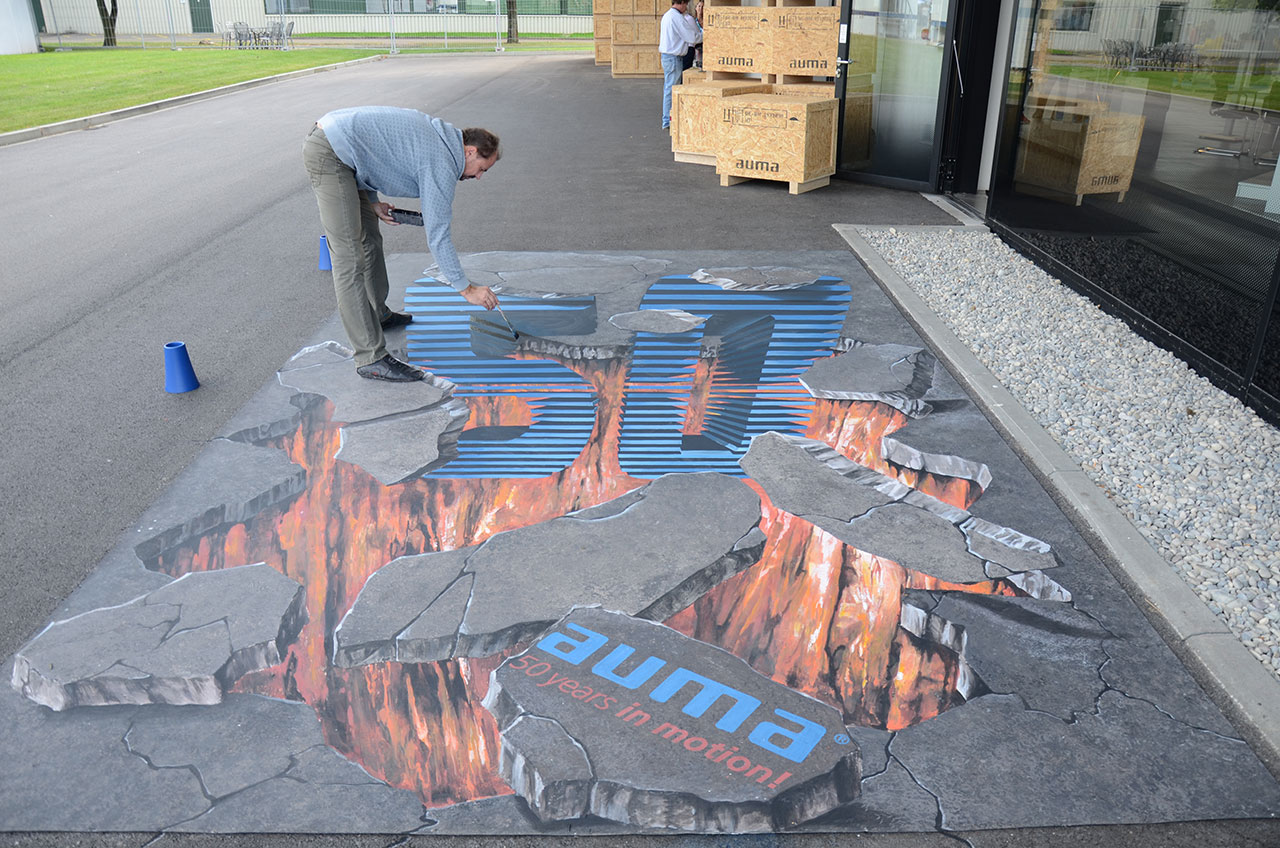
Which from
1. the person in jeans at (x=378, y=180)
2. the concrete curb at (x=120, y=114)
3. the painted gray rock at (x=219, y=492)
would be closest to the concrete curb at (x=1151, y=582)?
the person in jeans at (x=378, y=180)

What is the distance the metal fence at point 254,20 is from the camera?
42.2m

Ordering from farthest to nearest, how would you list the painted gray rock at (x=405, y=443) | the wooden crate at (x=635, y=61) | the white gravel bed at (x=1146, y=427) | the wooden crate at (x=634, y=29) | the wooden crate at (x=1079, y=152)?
the wooden crate at (x=635, y=61) < the wooden crate at (x=634, y=29) < the wooden crate at (x=1079, y=152) < the painted gray rock at (x=405, y=443) < the white gravel bed at (x=1146, y=427)

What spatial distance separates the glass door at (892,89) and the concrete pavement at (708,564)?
3619 mm

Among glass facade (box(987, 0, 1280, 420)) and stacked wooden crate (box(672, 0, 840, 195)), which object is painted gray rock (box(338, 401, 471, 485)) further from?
stacked wooden crate (box(672, 0, 840, 195))

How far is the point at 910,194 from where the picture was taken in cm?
1020

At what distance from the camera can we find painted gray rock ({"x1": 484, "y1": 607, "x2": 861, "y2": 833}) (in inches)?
96.7

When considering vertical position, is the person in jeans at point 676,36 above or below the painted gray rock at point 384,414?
above

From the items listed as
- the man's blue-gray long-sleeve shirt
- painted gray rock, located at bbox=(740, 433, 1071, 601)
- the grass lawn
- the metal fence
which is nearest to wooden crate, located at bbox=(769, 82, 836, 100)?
the man's blue-gray long-sleeve shirt

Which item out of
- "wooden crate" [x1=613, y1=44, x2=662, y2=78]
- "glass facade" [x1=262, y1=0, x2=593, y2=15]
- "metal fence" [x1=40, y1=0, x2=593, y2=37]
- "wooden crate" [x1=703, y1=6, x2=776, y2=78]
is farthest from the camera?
"glass facade" [x1=262, y1=0, x2=593, y2=15]

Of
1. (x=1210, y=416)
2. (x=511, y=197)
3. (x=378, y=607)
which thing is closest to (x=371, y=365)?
(x=378, y=607)

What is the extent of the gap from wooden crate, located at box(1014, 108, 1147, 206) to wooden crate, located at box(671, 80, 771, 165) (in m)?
3.94

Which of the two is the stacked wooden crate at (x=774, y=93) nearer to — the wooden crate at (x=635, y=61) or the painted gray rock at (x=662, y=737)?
the painted gray rock at (x=662, y=737)

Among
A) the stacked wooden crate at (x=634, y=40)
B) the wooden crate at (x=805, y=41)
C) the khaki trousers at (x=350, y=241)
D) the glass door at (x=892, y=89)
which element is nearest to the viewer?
the khaki trousers at (x=350, y=241)

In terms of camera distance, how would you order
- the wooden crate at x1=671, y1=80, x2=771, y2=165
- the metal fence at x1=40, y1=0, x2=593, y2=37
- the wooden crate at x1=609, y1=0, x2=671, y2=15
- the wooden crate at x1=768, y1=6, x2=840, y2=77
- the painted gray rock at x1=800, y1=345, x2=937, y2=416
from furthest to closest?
the metal fence at x1=40, y1=0, x2=593, y2=37 < the wooden crate at x1=609, y1=0, x2=671, y2=15 < the wooden crate at x1=671, y1=80, x2=771, y2=165 < the wooden crate at x1=768, y1=6, x2=840, y2=77 < the painted gray rock at x1=800, y1=345, x2=937, y2=416
